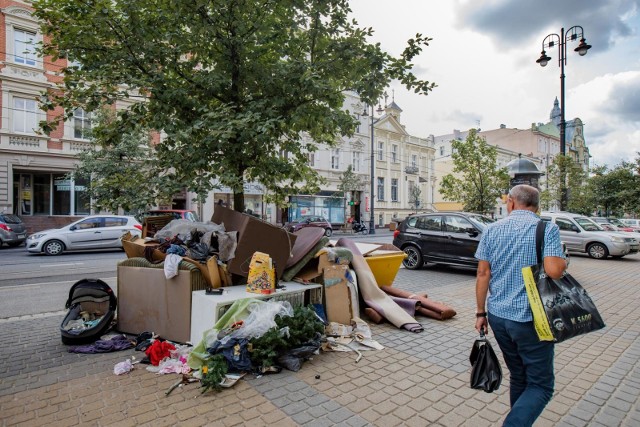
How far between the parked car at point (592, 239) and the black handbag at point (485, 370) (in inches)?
529

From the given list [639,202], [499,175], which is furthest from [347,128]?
[639,202]

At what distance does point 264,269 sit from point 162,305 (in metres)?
1.40

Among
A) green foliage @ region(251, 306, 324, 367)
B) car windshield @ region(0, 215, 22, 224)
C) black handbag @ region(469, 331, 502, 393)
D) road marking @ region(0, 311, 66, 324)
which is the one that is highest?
car windshield @ region(0, 215, 22, 224)

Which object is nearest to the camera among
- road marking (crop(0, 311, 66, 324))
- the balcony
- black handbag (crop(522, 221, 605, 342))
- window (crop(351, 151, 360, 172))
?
black handbag (crop(522, 221, 605, 342))

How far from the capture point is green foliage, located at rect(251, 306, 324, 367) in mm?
3859

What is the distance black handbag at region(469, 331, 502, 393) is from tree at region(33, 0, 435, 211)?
332 cm

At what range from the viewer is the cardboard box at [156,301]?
4.54 metres

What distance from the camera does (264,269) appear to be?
461 centimetres

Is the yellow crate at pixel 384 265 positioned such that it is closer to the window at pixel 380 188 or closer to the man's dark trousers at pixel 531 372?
the man's dark trousers at pixel 531 372

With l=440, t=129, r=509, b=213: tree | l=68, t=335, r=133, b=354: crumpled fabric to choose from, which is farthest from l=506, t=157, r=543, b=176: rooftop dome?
l=68, t=335, r=133, b=354: crumpled fabric

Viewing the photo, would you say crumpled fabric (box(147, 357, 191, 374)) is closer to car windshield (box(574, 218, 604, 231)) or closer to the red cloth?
the red cloth

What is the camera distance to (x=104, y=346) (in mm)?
4445

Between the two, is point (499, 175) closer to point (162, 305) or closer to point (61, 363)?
point (162, 305)

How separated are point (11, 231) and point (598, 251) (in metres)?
24.8
